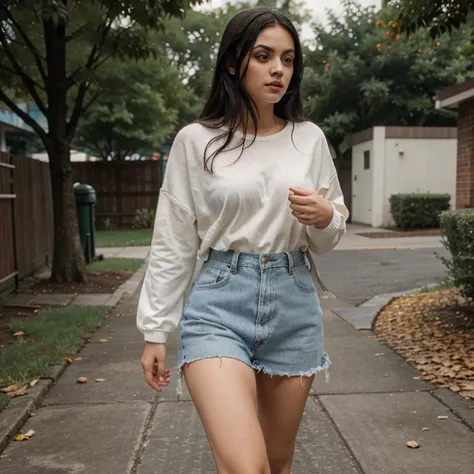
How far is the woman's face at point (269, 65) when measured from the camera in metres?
2.06

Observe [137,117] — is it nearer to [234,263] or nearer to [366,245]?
[366,245]

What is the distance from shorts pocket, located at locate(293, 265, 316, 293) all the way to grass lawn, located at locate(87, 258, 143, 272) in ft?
27.7

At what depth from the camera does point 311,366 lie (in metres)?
2.15

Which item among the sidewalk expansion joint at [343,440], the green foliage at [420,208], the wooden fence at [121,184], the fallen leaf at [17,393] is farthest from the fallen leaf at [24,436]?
the wooden fence at [121,184]

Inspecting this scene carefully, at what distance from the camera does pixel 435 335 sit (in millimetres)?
5746

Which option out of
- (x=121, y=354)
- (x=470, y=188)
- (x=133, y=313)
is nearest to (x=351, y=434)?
(x=121, y=354)

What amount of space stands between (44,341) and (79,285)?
3.27 meters

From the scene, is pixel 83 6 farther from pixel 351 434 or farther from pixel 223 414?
pixel 223 414

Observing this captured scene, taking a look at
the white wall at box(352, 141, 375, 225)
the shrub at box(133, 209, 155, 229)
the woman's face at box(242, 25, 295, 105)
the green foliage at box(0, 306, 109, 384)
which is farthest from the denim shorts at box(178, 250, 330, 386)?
the shrub at box(133, 209, 155, 229)

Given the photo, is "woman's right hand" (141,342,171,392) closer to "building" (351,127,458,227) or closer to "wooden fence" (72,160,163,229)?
"building" (351,127,458,227)

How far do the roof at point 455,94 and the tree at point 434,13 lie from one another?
4.15 meters

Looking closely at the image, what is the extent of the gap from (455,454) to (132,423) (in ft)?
6.17

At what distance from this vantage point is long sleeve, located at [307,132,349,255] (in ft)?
6.82

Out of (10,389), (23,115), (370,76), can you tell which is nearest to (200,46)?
(370,76)
